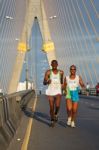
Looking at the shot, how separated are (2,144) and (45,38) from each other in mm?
43014

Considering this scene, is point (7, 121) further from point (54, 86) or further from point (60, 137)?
point (54, 86)

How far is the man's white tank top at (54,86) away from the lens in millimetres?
15407

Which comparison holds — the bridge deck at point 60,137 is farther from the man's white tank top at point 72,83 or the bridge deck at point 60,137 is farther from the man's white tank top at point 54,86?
the man's white tank top at point 72,83

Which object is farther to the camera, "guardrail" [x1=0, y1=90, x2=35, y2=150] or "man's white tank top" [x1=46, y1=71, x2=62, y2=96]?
"man's white tank top" [x1=46, y1=71, x2=62, y2=96]

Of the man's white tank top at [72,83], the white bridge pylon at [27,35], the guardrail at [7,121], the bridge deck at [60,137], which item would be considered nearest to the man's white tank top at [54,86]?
the man's white tank top at [72,83]

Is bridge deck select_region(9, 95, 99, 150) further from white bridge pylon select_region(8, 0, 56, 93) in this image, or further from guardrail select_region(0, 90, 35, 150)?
white bridge pylon select_region(8, 0, 56, 93)

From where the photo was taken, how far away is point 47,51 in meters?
54.7

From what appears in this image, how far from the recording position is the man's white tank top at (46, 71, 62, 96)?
50.5 ft

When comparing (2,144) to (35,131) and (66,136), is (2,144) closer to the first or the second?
(66,136)

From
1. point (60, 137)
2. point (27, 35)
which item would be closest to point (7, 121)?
point (60, 137)

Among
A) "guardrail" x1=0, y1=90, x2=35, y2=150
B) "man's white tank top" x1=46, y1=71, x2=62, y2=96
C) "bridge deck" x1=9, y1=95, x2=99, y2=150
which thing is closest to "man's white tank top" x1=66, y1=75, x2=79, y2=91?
"man's white tank top" x1=46, y1=71, x2=62, y2=96

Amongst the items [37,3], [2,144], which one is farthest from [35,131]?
[37,3]

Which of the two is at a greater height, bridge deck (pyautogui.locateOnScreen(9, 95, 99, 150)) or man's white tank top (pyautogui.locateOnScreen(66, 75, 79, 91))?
man's white tank top (pyautogui.locateOnScreen(66, 75, 79, 91))

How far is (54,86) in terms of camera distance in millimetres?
15469
